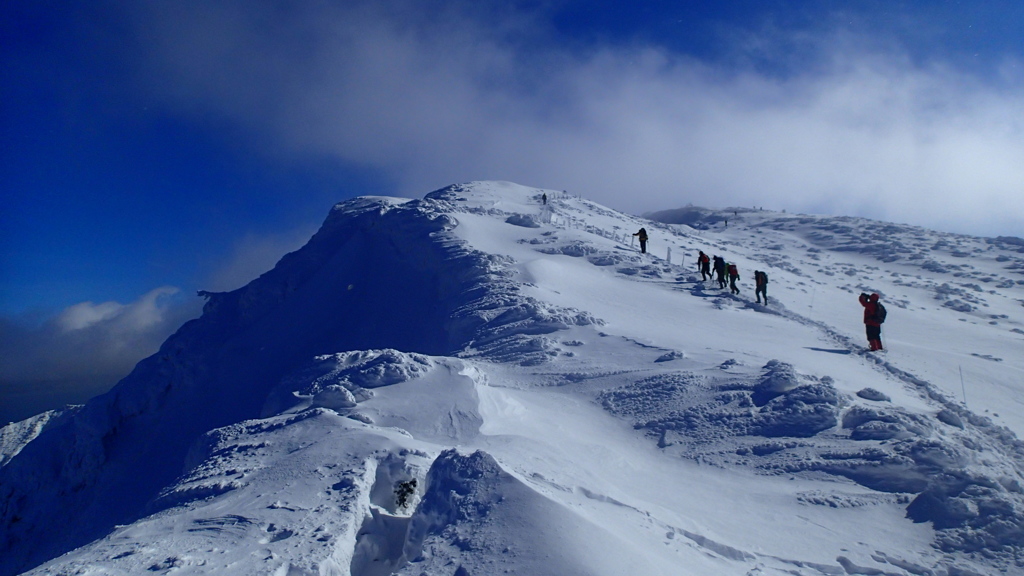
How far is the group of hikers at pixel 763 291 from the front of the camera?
15.6 metres

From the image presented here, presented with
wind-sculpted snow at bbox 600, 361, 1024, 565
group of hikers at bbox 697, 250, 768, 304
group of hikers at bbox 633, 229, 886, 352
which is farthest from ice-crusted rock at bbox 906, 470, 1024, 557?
group of hikers at bbox 697, 250, 768, 304

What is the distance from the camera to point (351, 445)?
7.94 meters

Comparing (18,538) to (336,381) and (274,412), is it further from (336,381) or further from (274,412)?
(336,381)

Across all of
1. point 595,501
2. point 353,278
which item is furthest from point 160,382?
point 595,501

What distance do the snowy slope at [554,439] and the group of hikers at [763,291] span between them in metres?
0.66

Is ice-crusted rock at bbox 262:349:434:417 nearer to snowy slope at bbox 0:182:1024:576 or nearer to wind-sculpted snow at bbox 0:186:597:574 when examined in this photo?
snowy slope at bbox 0:182:1024:576

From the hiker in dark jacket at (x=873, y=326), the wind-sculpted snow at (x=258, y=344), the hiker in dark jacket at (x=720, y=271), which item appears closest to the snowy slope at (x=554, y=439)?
the wind-sculpted snow at (x=258, y=344)

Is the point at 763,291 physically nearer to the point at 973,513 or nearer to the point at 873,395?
the point at 873,395

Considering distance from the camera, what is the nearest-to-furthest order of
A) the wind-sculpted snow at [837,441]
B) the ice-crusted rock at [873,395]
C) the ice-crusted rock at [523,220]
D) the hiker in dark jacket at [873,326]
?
the wind-sculpted snow at [837,441]
the ice-crusted rock at [873,395]
the hiker in dark jacket at [873,326]
the ice-crusted rock at [523,220]

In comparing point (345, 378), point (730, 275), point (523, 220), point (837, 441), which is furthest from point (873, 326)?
point (523, 220)

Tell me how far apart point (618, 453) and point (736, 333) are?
8.15m

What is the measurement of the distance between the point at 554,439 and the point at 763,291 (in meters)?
13.3

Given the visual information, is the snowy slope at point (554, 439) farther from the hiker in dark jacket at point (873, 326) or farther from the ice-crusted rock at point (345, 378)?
the hiker in dark jacket at point (873, 326)

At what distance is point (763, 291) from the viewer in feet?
66.5
